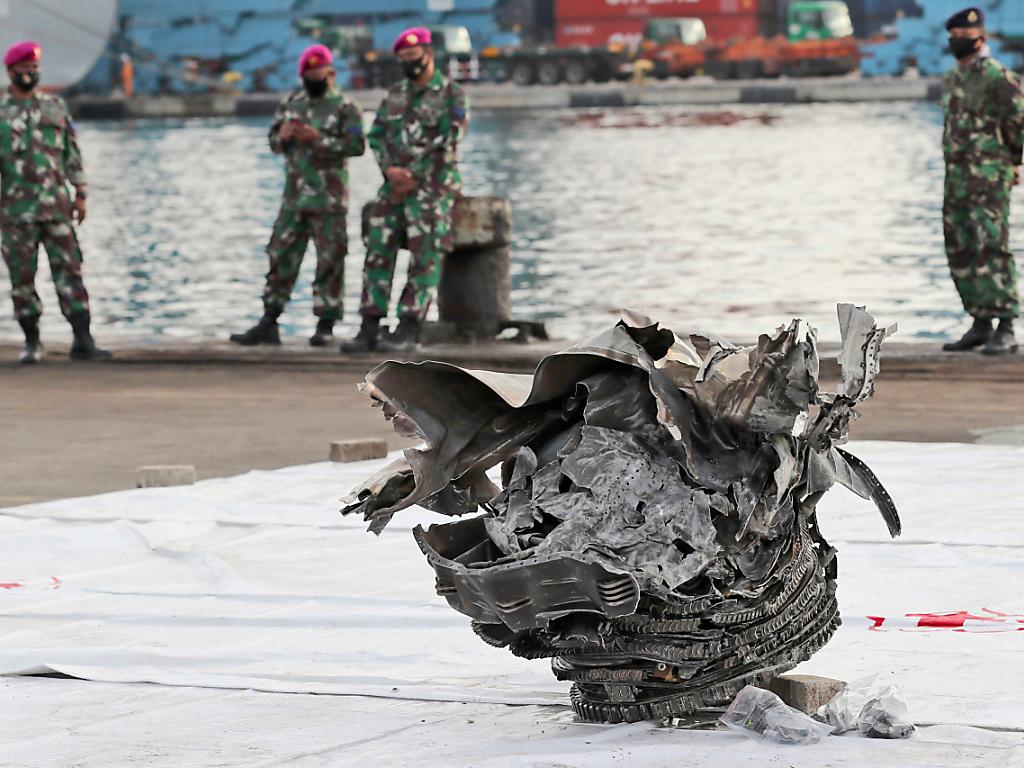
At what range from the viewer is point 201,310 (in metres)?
17.0

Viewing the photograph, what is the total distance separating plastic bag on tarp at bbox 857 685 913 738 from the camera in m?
3.83

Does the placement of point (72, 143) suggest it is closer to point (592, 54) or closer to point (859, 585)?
point (859, 585)

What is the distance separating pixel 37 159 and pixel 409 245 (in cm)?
200

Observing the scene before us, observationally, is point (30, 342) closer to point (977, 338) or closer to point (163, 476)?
point (163, 476)

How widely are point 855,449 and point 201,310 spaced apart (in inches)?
400

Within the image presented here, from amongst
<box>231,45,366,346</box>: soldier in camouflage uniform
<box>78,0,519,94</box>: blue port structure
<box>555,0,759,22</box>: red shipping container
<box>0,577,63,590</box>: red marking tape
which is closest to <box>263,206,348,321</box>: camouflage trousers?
<box>231,45,366,346</box>: soldier in camouflage uniform

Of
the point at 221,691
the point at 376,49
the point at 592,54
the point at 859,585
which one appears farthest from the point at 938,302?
the point at 376,49

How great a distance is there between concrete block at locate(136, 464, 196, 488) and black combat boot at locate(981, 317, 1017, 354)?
4.73 m

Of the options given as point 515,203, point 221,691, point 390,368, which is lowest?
point 515,203

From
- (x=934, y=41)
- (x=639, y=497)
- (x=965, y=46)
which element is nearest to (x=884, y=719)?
(x=639, y=497)

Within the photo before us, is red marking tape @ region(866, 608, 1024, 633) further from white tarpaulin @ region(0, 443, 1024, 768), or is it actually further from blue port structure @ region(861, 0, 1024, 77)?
blue port structure @ region(861, 0, 1024, 77)

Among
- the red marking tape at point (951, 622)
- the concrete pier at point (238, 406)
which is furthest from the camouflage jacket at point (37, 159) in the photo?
the red marking tape at point (951, 622)

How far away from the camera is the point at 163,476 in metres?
7.22

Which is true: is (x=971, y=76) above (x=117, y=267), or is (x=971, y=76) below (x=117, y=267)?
above
